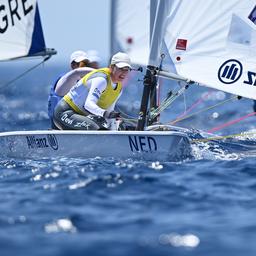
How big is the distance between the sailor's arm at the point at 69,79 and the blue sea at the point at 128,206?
0.96 metres

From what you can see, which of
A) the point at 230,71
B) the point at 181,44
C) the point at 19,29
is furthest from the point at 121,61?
the point at 19,29

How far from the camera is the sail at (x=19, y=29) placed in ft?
26.4

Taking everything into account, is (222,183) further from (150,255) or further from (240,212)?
(150,255)

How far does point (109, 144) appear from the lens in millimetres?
6488

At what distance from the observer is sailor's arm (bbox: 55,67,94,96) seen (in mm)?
7262

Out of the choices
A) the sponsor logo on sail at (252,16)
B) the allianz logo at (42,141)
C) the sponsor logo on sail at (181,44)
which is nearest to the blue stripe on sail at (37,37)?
the allianz logo at (42,141)

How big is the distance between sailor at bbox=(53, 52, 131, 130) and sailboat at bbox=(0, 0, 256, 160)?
0.99 ft

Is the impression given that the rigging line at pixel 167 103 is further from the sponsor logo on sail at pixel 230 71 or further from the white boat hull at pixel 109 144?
the white boat hull at pixel 109 144

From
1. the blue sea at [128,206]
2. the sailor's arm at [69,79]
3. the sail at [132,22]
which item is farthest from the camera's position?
the sail at [132,22]

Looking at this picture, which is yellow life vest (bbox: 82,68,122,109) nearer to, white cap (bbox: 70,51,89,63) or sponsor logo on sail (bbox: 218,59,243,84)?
white cap (bbox: 70,51,89,63)

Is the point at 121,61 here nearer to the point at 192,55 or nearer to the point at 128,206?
the point at 192,55

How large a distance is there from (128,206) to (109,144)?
1812 millimetres

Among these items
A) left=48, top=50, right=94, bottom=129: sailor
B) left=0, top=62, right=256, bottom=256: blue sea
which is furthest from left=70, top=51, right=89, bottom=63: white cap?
left=0, top=62, right=256, bottom=256: blue sea

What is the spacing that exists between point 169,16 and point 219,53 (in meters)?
0.63
